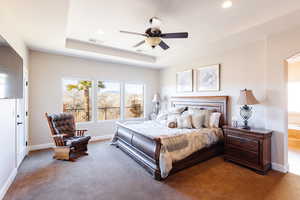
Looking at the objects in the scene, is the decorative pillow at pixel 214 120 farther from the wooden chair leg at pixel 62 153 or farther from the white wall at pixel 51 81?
the wooden chair leg at pixel 62 153

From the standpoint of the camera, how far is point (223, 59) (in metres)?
4.12

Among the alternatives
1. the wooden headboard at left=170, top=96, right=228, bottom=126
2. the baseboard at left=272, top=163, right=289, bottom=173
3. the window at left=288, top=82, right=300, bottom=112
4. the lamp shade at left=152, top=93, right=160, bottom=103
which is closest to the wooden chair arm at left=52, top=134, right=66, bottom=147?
the lamp shade at left=152, top=93, right=160, bottom=103

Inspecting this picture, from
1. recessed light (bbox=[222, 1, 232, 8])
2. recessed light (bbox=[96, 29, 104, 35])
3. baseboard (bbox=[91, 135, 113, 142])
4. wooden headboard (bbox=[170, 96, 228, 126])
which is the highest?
recessed light (bbox=[96, 29, 104, 35])

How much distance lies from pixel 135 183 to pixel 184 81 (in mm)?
3810

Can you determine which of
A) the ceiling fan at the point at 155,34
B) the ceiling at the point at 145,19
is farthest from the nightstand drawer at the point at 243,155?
the ceiling fan at the point at 155,34

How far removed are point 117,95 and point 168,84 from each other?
2155 millimetres

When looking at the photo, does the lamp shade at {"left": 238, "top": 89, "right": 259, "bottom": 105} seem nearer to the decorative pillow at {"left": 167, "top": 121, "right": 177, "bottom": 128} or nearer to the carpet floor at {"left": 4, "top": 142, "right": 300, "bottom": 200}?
the carpet floor at {"left": 4, "top": 142, "right": 300, "bottom": 200}

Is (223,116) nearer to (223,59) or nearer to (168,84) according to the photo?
(223,59)

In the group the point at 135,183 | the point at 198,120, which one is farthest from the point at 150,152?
the point at 198,120

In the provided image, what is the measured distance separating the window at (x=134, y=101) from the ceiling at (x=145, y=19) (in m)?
2.37

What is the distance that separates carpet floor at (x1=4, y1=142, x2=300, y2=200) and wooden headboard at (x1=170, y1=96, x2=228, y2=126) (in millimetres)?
1352

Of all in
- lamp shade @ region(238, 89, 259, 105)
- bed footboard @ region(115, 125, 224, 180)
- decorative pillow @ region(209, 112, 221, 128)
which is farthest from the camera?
decorative pillow @ region(209, 112, 221, 128)

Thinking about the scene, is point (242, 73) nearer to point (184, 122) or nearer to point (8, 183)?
point (184, 122)

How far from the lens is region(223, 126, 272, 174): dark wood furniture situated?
9.19 ft
